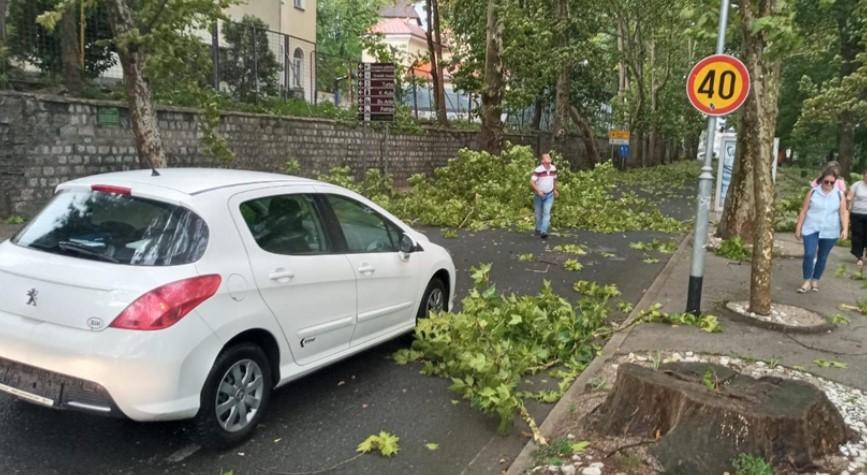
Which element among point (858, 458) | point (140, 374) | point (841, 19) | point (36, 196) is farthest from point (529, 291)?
point (841, 19)

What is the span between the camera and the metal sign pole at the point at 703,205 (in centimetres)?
677

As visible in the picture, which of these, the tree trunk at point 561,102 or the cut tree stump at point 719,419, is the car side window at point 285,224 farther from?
the tree trunk at point 561,102

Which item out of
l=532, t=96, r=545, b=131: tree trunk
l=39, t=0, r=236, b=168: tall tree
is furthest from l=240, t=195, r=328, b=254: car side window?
l=532, t=96, r=545, b=131: tree trunk

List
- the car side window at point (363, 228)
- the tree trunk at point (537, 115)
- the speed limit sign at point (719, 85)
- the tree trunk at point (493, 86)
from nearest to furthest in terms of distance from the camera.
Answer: the car side window at point (363, 228), the speed limit sign at point (719, 85), the tree trunk at point (493, 86), the tree trunk at point (537, 115)

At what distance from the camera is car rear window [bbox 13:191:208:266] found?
396 centimetres

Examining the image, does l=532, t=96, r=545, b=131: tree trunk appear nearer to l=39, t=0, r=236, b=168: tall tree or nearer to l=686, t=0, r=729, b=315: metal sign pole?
l=39, t=0, r=236, b=168: tall tree

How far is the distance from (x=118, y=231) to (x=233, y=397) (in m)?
1.21

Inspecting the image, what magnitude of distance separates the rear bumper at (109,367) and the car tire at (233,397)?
113 mm

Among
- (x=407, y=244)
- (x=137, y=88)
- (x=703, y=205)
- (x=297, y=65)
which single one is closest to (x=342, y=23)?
(x=297, y=65)

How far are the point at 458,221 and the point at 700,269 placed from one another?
8.34 meters

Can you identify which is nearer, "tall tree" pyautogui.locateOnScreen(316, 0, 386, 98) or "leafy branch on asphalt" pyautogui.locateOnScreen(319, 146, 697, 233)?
"leafy branch on asphalt" pyautogui.locateOnScreen(319, 146, 697, 233)

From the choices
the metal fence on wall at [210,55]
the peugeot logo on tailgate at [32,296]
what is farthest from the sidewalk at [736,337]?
the metal fence on wall at [210,55]

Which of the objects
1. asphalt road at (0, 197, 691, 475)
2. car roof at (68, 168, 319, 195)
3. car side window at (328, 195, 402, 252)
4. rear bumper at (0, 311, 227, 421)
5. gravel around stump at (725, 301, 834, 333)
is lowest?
asphalt road at (0, 197, 691, 475)

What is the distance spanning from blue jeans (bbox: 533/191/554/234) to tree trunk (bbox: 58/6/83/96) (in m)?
9.12
